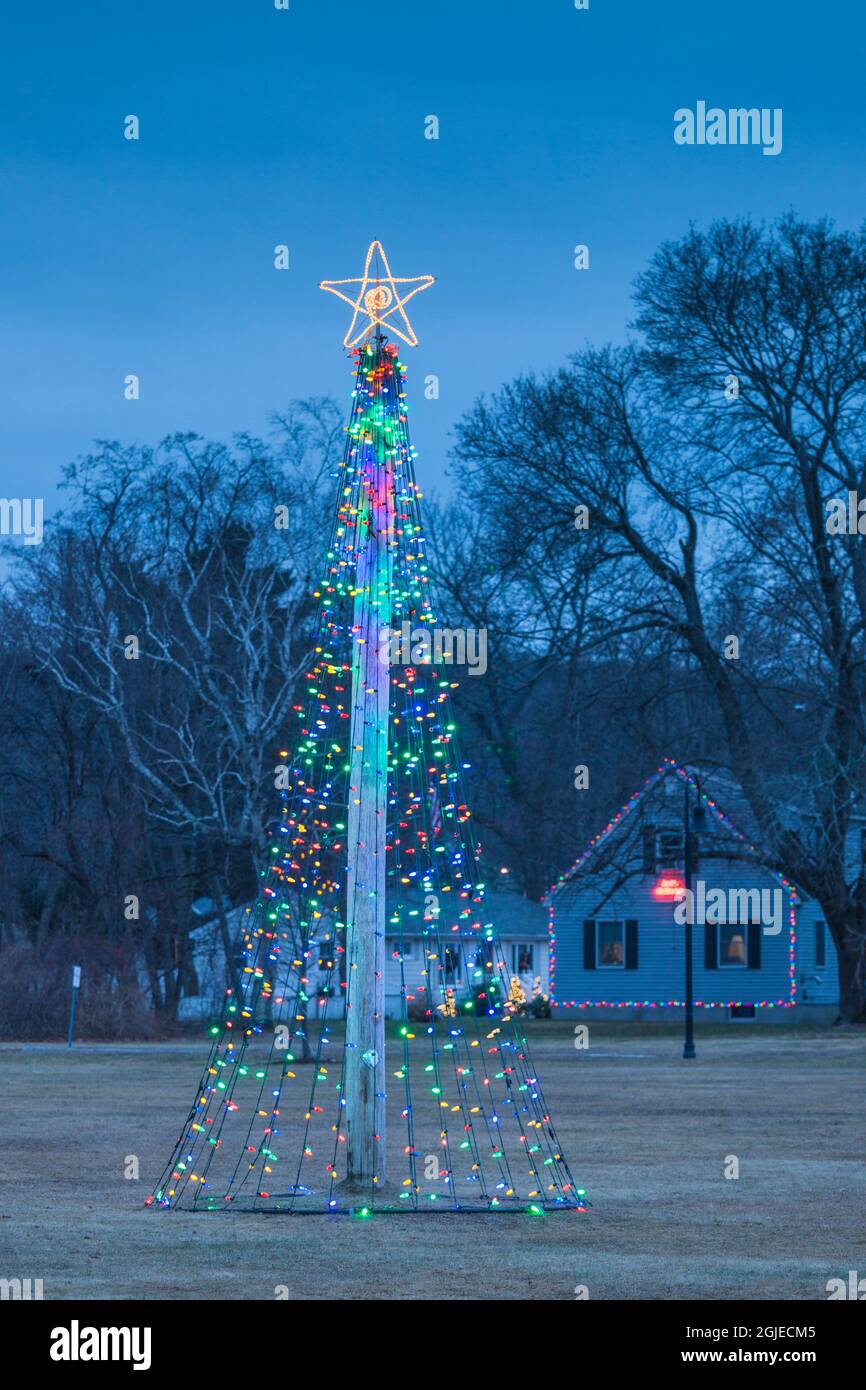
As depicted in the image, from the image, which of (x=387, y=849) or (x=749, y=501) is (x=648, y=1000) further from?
(x=387, y=849)

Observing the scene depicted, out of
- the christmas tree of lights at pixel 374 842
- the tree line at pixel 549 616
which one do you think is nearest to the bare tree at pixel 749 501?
the tree line at pixel 549 616

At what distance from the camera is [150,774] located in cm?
4612

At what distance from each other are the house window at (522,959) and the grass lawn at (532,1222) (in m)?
36.4

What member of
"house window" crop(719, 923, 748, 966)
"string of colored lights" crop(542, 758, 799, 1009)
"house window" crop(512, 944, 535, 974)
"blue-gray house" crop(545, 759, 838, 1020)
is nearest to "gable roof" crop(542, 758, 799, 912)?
"string of colored lights" crop(542, 758, 799, 1009)

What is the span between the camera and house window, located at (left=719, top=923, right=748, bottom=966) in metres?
56.2

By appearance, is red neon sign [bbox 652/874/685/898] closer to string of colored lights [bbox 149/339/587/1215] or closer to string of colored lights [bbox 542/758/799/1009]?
string of colored lights [bbox 542/758/799/1009]

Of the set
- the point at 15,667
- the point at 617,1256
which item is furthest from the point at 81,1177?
the point at 15,667

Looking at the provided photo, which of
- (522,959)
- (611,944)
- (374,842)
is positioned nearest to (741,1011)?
(611,944)

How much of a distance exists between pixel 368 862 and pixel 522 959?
50.1 m

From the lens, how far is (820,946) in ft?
189

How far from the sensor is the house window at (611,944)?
57.9 m

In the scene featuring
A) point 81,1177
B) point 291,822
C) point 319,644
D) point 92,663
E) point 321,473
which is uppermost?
point 321,473

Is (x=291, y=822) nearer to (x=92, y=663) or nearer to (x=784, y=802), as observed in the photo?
(x=784, y=802)

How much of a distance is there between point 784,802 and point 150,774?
13.4 metres
